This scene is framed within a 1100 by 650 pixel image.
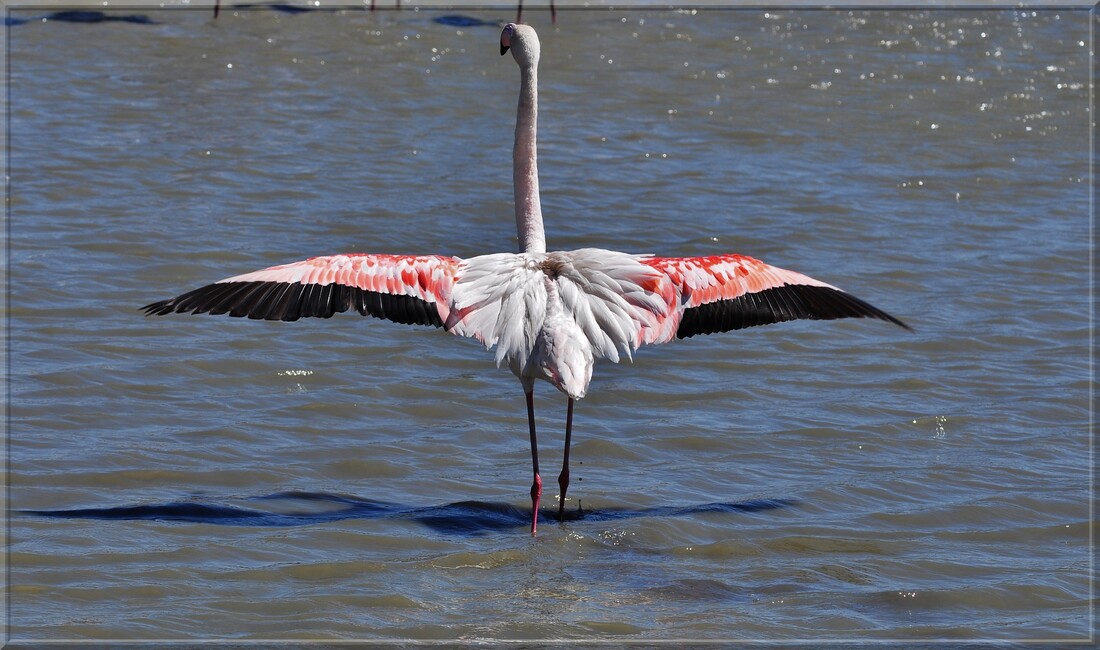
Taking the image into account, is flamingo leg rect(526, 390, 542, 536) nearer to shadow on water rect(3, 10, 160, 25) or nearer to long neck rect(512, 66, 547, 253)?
long neck rect(512, 66, 547, 253)

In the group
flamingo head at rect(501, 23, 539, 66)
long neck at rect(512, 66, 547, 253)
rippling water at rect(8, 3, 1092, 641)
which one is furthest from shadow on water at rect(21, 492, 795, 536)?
flamingo head at rect(501, 23, 539, 66)

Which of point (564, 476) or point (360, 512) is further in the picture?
point (564, 476)

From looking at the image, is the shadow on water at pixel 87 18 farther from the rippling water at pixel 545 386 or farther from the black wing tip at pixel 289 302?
the black wing tip at pixel 289 302

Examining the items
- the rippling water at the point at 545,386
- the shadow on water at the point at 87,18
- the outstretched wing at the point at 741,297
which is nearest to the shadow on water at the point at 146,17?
the shadow on water at the point at 87,18

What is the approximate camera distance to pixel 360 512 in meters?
6.00

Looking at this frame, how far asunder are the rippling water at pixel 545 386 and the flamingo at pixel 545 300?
80cm

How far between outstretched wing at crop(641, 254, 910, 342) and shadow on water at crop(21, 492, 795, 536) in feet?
2.69

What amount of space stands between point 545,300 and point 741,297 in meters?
0.86

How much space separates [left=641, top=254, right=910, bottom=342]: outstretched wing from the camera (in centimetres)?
601

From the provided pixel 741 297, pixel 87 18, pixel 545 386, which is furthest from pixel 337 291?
pixel 87 18

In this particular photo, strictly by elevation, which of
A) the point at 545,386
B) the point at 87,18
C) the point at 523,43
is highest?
the point at 87,18

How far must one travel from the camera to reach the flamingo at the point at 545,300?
5.66 metres

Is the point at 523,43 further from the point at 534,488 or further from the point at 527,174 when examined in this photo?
the point at 534,488

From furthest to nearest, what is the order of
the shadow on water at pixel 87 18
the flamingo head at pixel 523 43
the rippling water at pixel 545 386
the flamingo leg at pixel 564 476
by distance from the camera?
the shadow on water at pixel 87 18
the flamingo head at pixel 523 43
the flamingo leg at pixel 564 476
the rippling water at pixel 545 386
